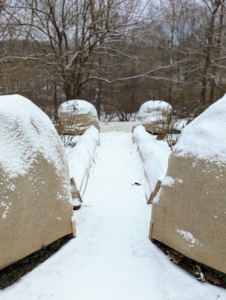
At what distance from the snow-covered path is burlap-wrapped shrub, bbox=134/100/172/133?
16.2 ft

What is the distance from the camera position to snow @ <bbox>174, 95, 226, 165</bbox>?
1.85 metres

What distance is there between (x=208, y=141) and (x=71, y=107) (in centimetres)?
620

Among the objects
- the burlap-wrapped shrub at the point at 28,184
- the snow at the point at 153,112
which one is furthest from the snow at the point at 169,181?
the snow at the point at 153,112

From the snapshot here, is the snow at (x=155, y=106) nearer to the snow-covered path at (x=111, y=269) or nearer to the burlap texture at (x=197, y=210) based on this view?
the snow-covered path at (x=111, y=269)

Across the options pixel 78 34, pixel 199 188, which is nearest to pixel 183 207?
pixel 199 188

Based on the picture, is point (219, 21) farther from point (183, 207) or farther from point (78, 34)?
point (183, 207)

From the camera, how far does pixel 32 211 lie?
196cm

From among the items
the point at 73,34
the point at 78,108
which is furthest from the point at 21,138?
the point at 73,34

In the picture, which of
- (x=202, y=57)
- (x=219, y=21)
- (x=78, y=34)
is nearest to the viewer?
(x=78, y=34)

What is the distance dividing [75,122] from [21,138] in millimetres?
5571

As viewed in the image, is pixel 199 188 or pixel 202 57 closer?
pixel 199 188

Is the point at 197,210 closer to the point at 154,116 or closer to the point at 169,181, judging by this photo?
the point at 169,181

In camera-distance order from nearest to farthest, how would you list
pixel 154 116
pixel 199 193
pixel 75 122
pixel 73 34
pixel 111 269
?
pixel 199 193
pixel 111 269
pixel 75 122
pixel 154 116
pixel 73 34

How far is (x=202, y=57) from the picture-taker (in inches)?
619
